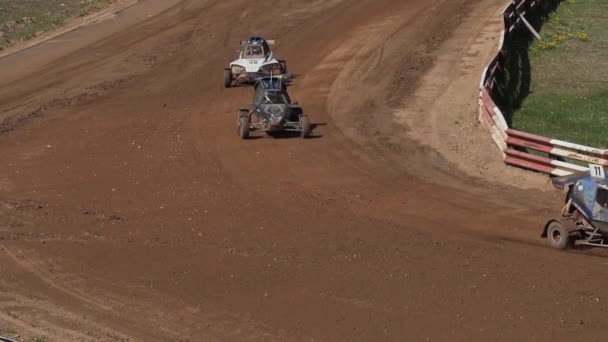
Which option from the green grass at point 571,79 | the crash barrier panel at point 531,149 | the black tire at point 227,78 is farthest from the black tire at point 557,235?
the black tire at point 227,78

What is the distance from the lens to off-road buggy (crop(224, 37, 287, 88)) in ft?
95.1

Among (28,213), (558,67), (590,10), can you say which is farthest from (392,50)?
(28,213)

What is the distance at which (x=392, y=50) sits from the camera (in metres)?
33.3

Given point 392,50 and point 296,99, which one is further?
point 392,50

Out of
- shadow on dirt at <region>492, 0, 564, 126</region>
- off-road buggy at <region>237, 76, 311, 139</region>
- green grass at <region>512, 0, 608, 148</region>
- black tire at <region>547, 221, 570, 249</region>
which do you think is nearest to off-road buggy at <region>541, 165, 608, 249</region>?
black tire at <region>547, 221, 570, 249</region>

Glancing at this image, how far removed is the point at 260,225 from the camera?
17.5 meters

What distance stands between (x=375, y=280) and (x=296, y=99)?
14.0 meters

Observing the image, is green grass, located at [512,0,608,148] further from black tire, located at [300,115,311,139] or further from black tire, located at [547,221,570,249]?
black tire, located at [547,221,570,249]

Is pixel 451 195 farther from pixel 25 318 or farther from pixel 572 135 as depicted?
pixel 25 318

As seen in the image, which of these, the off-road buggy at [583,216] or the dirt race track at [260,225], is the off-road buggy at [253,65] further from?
the off-road buggy at [583,216]

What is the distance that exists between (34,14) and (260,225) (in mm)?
28091

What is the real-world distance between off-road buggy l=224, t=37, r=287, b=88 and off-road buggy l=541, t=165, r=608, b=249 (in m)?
14.1

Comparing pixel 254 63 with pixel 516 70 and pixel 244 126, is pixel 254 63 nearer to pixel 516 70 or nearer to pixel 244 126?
pixel 244 126

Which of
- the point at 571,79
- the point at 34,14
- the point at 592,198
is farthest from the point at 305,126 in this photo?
the point at 34,14
